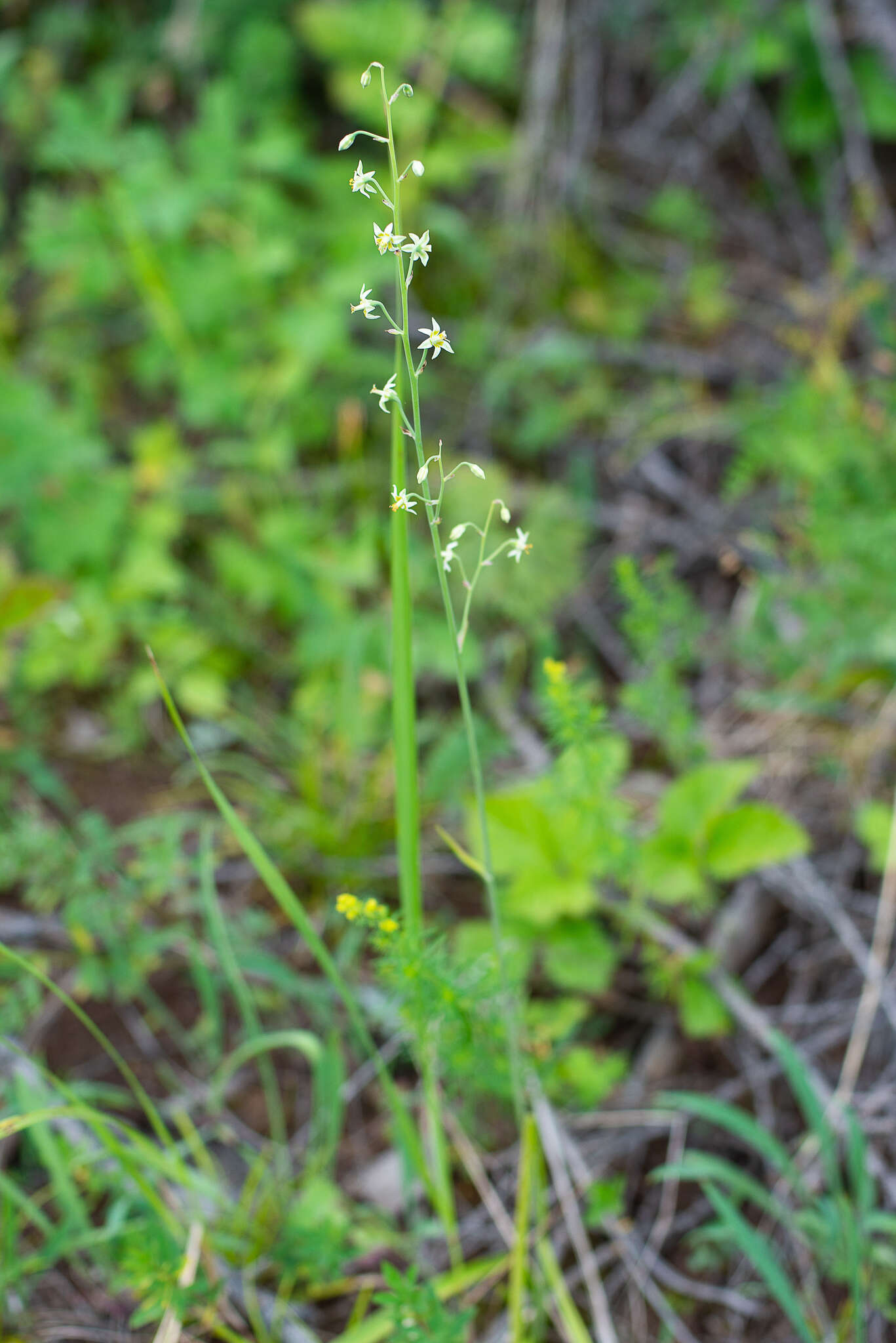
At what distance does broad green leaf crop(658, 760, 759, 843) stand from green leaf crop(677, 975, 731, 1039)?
0.28 metres

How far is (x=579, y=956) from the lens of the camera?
179cm

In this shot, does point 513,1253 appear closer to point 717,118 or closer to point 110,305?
point 110,305

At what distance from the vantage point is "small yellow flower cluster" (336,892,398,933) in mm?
1211

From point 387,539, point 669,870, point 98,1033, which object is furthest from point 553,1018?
point 387,539

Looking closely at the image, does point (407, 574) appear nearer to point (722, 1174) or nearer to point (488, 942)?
point (488, 942)

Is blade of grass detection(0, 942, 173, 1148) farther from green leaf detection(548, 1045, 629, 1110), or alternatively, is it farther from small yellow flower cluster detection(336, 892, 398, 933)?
green leaf detection(548, 1045, 629, 1110)

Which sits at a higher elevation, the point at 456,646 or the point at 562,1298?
the point at 456,646

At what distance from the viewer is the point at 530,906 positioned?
1.74 m

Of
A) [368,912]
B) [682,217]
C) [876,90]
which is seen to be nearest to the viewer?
[368,912]

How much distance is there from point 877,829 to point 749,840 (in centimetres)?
32

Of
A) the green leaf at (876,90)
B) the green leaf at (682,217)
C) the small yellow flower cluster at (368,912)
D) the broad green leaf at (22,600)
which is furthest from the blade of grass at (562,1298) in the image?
the green leaf at (876,90)

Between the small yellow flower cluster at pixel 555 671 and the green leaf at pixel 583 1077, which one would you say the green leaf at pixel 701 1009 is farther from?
the small yellow flower cluster at pixel 555 671

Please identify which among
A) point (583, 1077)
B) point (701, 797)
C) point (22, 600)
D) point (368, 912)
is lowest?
point (583, 1077)

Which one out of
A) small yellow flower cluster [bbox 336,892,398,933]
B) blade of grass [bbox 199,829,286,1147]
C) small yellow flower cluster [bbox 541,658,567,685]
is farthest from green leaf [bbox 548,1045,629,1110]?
small yellow flower cluster [bbox 541,658,567,685]
